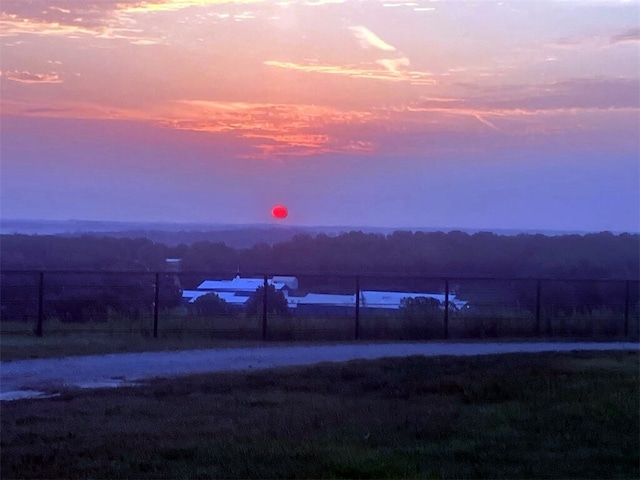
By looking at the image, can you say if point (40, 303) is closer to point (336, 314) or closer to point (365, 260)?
point (336, 314)

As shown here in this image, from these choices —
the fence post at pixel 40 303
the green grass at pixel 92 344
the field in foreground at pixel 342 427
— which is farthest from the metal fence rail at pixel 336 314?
the field in foreground at pixel 342 427

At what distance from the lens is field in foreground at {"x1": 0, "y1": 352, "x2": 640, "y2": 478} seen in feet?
26.3

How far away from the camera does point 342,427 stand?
9.73 meters

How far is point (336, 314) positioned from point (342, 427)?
14.2 metres

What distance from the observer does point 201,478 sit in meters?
7.65

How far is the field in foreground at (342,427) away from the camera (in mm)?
8008

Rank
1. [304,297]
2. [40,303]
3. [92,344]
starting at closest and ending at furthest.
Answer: [92,344], [40,303], [304,297]

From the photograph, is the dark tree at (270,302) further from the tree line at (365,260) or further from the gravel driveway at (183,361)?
the gravel driveway at (183,361)

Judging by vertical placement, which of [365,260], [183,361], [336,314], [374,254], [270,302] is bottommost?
[183,361]

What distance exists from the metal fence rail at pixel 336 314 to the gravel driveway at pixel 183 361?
7.86 feet

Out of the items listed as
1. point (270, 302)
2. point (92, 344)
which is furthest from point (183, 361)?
point (270, 302)

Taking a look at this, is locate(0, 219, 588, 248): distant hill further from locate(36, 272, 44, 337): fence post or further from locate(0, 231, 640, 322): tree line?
locate(36, 272, 44, 337): fence post

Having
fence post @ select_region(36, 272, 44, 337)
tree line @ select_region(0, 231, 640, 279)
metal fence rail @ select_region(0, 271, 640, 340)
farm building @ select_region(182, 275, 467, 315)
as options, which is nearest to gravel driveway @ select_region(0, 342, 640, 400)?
metal fence rail @ select_region(0, 271, 640, 340)

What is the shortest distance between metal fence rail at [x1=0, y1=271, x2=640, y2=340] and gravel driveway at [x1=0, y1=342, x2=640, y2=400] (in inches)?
94.4
